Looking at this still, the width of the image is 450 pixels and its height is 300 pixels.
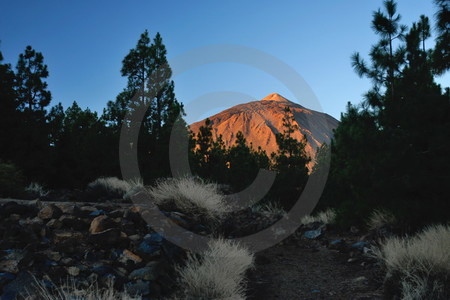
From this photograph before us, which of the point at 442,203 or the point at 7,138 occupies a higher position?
the point at 7,138

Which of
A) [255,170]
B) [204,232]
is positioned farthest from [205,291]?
[255,170]

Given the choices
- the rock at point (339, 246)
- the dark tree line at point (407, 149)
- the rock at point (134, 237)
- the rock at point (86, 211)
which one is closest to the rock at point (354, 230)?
the dark tree line at point (407, 149)

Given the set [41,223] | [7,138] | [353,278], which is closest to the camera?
[41,223]

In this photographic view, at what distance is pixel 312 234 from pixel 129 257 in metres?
6.14

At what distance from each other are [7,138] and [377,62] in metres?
17.0

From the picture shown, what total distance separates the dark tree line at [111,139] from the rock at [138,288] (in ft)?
28.9

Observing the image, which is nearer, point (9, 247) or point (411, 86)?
point (9, 247)

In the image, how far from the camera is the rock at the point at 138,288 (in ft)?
14.5

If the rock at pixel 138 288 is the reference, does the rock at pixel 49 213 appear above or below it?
above

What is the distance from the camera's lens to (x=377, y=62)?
11.8 meters

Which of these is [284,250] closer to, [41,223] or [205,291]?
[205,291]

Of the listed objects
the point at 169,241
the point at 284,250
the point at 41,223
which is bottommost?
the point at 284,250

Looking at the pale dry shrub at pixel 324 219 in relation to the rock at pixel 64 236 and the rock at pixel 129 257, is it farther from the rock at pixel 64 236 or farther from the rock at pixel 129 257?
the rock at pixel 64 236

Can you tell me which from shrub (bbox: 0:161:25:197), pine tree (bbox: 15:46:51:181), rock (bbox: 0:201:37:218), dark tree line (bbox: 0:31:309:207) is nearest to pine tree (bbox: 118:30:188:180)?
dark tree line (bbox: 0:31:309:207)
